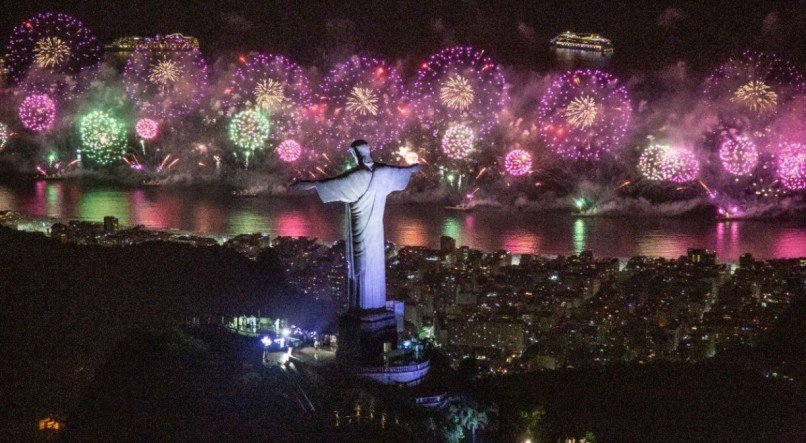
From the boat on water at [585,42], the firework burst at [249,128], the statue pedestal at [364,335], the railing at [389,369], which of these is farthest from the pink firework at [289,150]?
the railing at [389,369]

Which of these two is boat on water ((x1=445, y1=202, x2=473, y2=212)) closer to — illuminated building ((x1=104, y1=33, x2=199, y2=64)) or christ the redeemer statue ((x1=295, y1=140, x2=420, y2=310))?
illuminated building ((x1=104, y1=33, x2=199, y2=64))

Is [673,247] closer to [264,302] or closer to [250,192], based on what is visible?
[264,302]

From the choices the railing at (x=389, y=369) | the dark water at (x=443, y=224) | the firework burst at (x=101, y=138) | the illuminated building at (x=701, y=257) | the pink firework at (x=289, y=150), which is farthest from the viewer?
the firework burst at (x=101, y=138)

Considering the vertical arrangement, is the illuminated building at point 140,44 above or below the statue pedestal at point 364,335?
above

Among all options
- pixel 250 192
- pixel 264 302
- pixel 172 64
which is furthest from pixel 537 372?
pixel 172 64

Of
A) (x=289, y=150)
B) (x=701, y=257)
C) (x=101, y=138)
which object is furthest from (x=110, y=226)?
(x=101, y=138)

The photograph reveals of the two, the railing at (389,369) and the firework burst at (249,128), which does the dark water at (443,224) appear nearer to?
the firework burst at (249,128)

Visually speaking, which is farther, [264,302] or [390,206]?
[390,206]

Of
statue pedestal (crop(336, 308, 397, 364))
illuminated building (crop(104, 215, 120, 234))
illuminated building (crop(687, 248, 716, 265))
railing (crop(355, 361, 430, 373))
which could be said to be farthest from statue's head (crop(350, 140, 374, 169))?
illuminated building (crop(104, 215, 120, 234))
